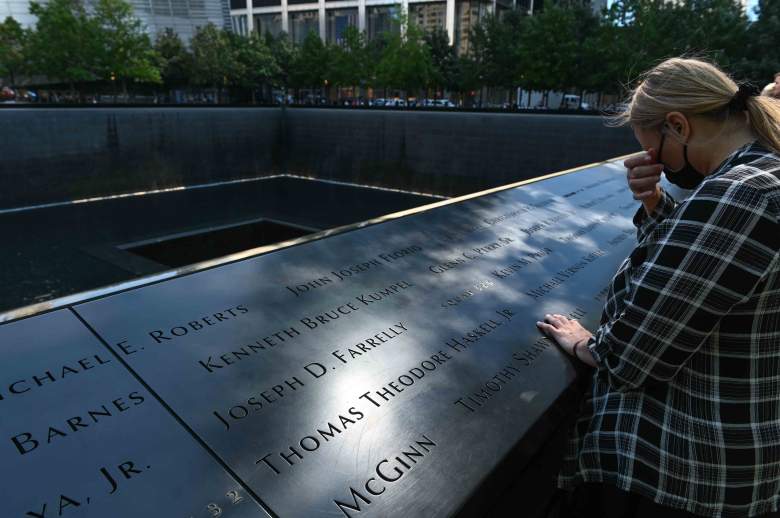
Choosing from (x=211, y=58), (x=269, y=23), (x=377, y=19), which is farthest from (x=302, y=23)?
(x=211, y=58)

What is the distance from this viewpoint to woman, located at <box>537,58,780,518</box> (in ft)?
3.36

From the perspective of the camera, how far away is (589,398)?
1.48 meters

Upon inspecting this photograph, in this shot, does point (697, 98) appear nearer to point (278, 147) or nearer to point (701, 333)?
point (701, 333)

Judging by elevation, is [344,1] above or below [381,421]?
above

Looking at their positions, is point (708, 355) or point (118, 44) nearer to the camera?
point (708, 355)

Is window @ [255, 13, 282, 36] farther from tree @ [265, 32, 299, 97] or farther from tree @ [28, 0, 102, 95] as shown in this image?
tree @ [28, 0, 102, 95]

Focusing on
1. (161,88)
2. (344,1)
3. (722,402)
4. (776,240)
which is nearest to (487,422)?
(722,402)

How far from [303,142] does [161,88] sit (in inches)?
1007

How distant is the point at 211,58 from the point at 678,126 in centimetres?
3751

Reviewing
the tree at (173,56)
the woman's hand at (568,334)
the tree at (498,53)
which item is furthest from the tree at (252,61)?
the woman's hand at (568,334)

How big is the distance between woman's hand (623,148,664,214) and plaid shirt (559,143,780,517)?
37cm

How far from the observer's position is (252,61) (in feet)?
123

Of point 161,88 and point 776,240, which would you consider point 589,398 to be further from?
point 161,88

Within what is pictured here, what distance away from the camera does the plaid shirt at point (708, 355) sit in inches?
40.0
